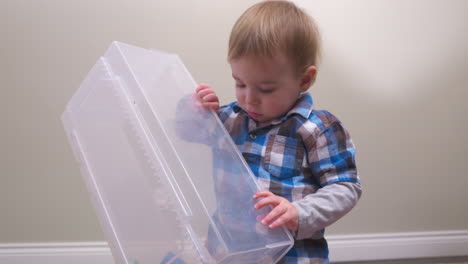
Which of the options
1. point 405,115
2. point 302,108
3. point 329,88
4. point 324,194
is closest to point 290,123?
point 302,108

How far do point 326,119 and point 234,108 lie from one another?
0.18m

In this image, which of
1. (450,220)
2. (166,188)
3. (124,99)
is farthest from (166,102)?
(450,220)

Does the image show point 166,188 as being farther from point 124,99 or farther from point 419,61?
point 419,61

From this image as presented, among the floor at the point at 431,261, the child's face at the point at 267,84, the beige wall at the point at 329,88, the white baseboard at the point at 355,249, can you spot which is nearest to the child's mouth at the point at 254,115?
the child's face at the point at 267,84

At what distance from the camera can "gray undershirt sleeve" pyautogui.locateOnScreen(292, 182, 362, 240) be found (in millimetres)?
499

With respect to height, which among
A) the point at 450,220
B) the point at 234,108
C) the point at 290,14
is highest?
the point at 290,14

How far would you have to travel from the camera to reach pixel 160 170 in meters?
0.52

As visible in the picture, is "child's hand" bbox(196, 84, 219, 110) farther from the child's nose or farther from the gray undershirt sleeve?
the gray undershirt sleeve

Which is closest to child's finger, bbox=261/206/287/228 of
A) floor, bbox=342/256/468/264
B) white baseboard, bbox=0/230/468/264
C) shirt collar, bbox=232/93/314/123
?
shirt collar, bbox=232/93/314/123

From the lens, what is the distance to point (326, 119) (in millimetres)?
604

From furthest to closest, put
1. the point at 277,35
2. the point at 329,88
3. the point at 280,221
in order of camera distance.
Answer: the point at 329,88, the point at 277,35, the point at 280,221

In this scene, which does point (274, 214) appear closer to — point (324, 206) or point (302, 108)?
point (324, 206)

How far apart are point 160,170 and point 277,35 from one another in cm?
27

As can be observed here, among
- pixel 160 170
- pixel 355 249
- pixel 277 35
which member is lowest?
pixel 355 249
